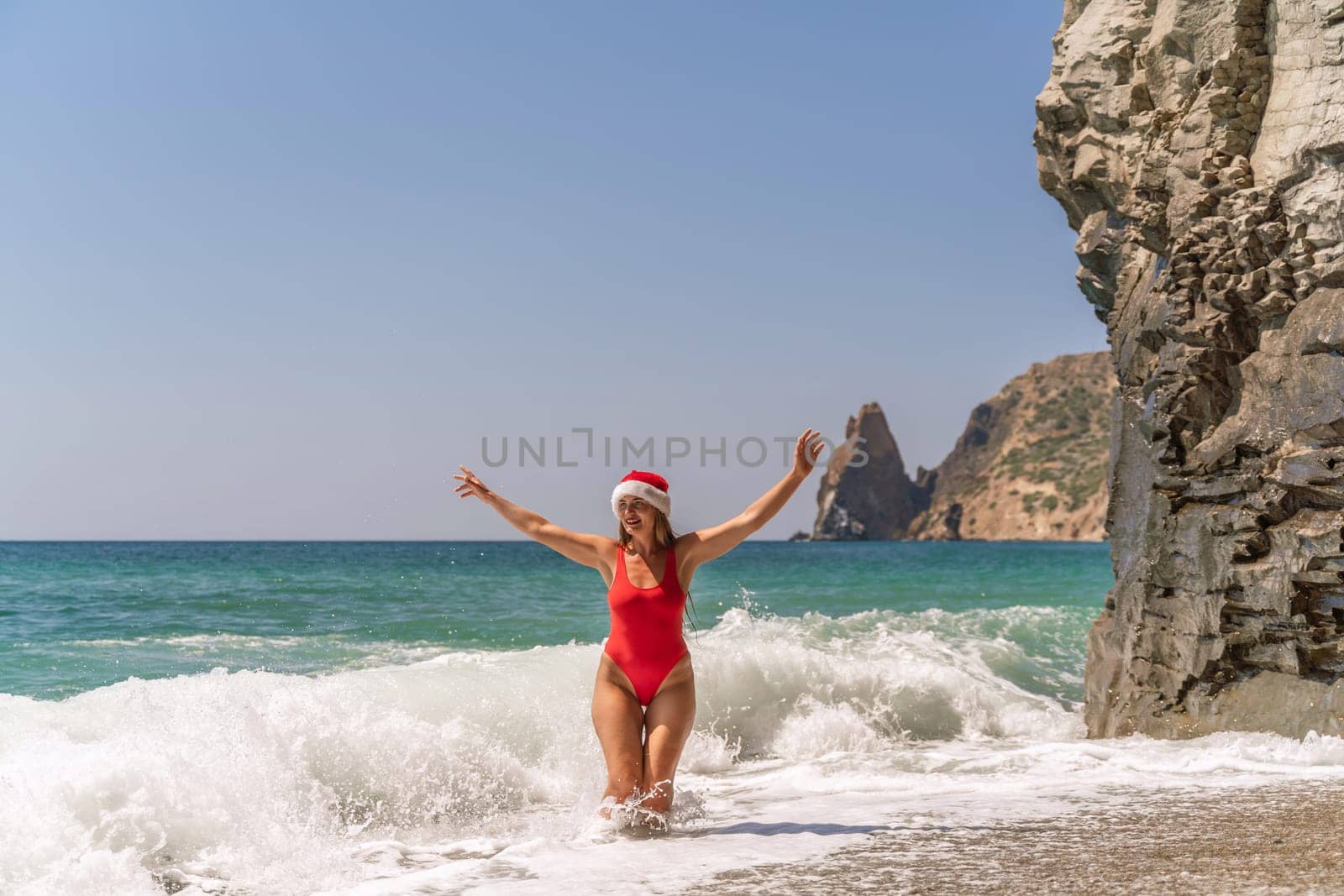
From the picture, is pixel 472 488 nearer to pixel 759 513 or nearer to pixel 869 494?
pixel 759 513

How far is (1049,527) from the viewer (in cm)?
10044

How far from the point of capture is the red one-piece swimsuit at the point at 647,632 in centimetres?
541

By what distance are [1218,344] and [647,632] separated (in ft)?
15.8

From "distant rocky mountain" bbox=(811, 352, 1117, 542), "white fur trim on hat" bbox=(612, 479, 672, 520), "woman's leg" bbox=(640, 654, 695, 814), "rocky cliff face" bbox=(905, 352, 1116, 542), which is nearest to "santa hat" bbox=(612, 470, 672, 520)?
"white fur trim on hat" bbox=(612, 479, 672, 520)

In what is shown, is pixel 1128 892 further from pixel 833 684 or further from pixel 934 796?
pixel 833 684

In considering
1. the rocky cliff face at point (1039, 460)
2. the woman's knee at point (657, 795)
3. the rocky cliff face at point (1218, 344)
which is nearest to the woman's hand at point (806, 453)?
the woman's knee at point (657, 795)

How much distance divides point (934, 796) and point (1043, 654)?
925cm

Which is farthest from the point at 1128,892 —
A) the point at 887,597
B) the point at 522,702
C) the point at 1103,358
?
the point at 1103,358

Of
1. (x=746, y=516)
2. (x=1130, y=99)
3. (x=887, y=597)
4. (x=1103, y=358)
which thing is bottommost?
(x=887, y=597)

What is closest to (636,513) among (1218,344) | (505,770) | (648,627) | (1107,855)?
(648,627)

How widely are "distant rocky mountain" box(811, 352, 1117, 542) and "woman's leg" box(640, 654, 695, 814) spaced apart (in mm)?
91363

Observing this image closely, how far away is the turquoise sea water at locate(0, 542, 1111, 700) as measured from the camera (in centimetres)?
1295

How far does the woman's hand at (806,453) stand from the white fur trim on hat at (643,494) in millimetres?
664

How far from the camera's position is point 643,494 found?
18.0 feet
